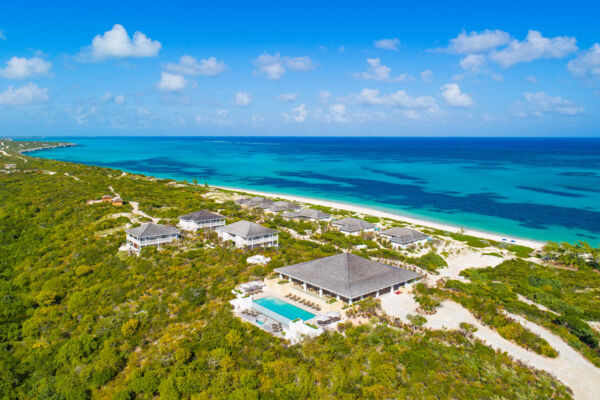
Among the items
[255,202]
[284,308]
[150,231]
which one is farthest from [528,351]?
[255,202]

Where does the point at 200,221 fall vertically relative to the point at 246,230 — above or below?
below

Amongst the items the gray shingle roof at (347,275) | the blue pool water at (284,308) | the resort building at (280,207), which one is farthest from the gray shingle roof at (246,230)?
the resort building at (280,207)

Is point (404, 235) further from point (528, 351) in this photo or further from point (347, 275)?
point (528, 351)

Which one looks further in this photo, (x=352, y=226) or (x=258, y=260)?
(x=352, y=226)

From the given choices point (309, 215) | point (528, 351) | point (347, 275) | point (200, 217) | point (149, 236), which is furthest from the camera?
point (309, 215)

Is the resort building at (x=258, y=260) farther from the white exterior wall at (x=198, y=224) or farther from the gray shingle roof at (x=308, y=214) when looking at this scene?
the gray shingle roof at (x=308, y=214)
